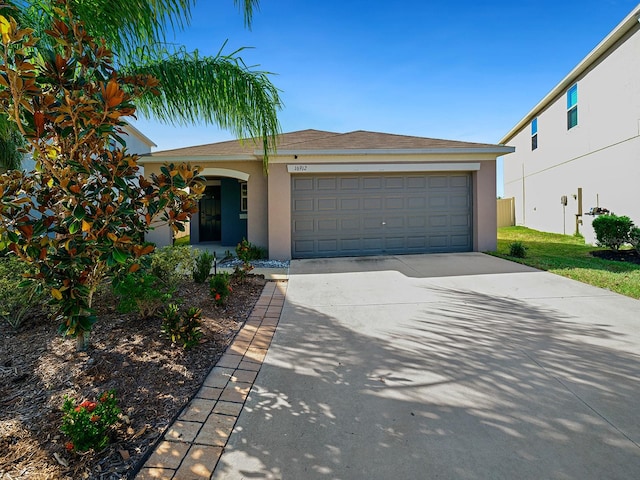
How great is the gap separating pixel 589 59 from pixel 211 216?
1507cm

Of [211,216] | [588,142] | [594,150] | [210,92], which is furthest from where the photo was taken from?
[211,216]

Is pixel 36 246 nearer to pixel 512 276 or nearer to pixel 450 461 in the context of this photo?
pixel 450 461

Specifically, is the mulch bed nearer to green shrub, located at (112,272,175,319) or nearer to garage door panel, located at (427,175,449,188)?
green shrub, located at (112,272,175,319)

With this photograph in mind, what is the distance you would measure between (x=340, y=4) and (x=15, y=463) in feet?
28.8

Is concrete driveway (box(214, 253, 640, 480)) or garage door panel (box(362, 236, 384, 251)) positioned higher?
garage door panel (box(362, 236, 384, 251))

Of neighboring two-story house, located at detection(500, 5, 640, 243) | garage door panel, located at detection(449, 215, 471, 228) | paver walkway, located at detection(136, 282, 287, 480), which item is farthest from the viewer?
neighboring two-story house, located at detection(500, 5, 640, 243)

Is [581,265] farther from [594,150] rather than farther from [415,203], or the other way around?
[594,150]

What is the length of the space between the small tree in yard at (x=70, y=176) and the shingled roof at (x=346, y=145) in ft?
19.7

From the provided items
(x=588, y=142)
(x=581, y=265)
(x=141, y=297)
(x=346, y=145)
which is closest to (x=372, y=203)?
(x=346, y=145)

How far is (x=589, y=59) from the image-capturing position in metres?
11.8

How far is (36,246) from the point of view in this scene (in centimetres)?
248

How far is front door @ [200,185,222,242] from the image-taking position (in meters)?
13.7

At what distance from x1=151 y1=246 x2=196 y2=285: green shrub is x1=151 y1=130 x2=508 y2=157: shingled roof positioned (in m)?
4.19

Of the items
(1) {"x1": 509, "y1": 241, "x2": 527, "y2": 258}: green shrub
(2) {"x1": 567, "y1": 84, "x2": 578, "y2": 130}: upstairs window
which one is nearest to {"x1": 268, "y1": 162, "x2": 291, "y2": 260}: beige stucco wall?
(1) {"x1": 509, "y1": 241, "x2": 527, "y2": 258}: green shrub
